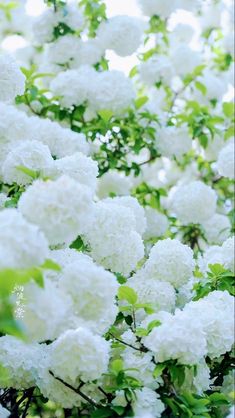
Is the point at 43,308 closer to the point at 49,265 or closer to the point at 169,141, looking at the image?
the point at 49,265

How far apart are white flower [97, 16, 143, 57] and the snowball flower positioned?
2813mm

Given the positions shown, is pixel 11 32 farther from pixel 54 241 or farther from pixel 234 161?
Result: pixel 54 241

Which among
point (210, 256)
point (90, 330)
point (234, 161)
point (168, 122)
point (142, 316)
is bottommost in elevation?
point (90, 330)

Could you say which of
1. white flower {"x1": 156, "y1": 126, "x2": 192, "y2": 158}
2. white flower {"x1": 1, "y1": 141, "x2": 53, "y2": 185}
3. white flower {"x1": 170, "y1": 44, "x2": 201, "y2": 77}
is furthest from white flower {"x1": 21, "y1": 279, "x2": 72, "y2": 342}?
white flower {"x1": 170, "y1": 44, "x2": 201, "y2": 77}

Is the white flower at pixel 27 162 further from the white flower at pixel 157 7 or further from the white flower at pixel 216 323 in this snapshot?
the white flower at pixel 157 7

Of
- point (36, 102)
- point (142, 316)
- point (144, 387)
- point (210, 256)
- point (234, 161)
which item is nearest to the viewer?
point (144, 387)

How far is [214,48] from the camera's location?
6.19 m

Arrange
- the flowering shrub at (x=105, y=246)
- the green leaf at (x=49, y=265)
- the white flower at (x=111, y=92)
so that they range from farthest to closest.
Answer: the white flower at (x=111, y=92) → the flowering shrub at (x=105, y=246) → the green leaf at (x=49, y=265)

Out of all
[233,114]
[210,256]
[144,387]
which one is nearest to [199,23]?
[233,114]

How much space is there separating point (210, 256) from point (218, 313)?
797 millimetres

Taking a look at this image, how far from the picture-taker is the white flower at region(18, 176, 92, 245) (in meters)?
2.12

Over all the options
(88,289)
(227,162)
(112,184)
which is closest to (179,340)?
(88,289)

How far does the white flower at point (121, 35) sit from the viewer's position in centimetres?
477

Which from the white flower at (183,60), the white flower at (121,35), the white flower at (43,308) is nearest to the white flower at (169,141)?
the white flower at (121,35)
